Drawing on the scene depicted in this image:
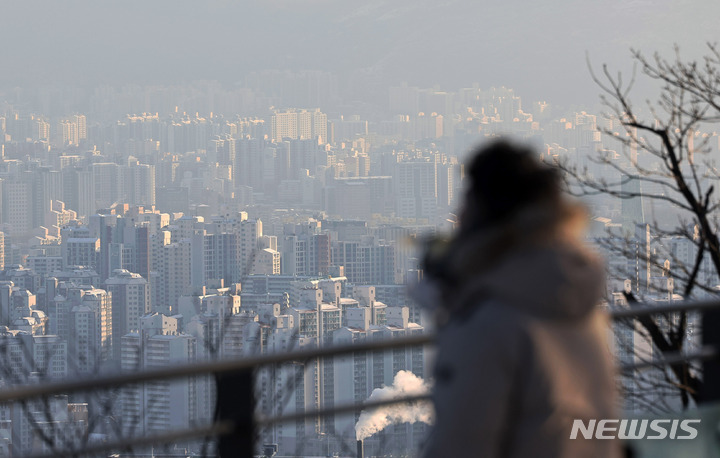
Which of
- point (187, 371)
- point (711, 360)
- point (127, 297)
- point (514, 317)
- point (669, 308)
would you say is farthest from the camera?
point (127, 297)

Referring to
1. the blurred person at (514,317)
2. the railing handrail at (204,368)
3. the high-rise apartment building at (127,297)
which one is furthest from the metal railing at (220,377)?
the high-rise apartment building at (127,297)

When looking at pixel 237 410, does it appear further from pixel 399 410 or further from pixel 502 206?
pixel 502 206

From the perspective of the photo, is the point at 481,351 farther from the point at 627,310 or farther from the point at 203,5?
the point at 203,5

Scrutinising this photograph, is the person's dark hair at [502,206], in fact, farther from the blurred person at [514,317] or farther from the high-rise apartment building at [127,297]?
the high-rise apartment building at [127,297]

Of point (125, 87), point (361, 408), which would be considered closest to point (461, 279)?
point (361, 408)

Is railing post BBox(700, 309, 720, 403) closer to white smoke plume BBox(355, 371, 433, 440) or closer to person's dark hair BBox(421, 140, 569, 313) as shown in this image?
white smoke plume BBox(355, 371, 433, 440)

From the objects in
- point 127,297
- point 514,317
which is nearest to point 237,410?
point 514,317

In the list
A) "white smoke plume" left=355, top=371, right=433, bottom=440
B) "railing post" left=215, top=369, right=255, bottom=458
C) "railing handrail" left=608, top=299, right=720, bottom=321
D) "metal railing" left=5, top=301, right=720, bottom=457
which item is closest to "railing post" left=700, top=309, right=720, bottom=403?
"railing handrail" left=608, top=299, right=720, bottom=321
